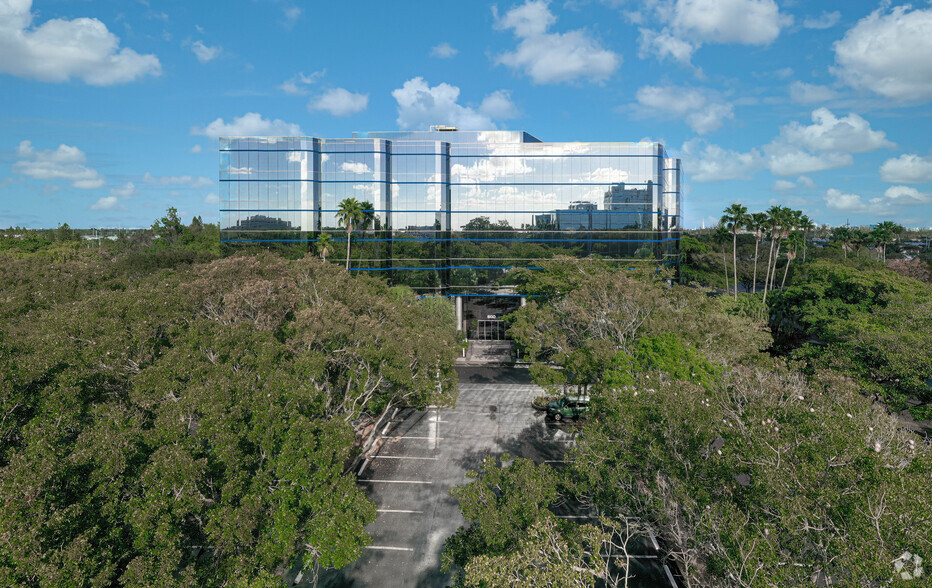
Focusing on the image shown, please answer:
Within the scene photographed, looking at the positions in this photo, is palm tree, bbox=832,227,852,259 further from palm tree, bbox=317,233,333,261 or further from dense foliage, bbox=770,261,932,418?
palm tree, bbox=317,233,333,261

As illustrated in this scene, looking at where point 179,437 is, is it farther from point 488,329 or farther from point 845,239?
point 845,239

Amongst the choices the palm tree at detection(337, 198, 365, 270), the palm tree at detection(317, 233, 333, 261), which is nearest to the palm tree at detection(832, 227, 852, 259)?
the palm tree at detection(337, 198, 365, 270)

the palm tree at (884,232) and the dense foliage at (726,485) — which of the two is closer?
the dense foliage at (726,485)

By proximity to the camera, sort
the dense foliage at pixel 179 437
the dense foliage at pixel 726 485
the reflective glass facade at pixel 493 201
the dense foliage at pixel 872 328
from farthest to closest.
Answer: the reflective glass facade at pixel 493 201 < the dense foliage at pixel 872 328 < the dense foliage at pixel 179 437 < the dense foliage at pixel 726 485

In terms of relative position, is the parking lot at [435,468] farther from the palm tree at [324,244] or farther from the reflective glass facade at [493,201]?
the palm tree at [324,244]

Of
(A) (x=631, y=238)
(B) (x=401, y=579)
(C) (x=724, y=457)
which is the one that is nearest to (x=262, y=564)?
(B) (x=401, y=579)

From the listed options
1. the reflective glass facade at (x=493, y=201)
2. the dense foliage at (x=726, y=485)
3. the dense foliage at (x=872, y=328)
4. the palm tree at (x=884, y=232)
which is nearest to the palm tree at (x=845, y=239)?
the palm tree at (x=884, y=232)

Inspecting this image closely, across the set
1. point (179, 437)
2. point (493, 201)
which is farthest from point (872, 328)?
point (179, 437)
